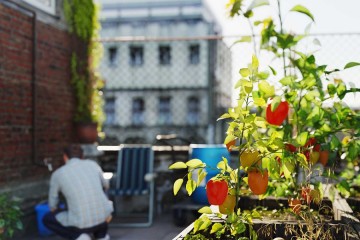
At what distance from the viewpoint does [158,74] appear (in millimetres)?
29156

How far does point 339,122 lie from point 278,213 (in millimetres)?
558

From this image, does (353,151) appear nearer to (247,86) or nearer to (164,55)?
(247,86)

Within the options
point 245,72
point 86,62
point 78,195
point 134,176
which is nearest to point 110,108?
point 86,62

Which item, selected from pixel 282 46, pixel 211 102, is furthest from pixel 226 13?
pixel 211 102

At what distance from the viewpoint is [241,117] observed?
5.63 feet

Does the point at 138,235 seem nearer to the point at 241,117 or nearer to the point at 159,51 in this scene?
the point at 241,117

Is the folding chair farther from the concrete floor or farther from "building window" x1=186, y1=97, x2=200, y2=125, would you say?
"building window" x1=186, y1=97, x2=200, y2=125

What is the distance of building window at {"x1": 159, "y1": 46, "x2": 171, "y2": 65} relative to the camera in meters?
29.0

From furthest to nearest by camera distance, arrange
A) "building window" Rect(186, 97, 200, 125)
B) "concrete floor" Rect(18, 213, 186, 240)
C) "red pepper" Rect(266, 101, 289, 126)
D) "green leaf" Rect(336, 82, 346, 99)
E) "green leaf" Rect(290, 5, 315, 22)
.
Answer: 1. "building window" Rect(186, 97, 200, 125)
2. "concrete floor" Rect(18, 213, 186, 240)
3. "green leaf" Rect(336, 82, 346, 99)
4. "green leaf" Rect(290, 5, 315, 22)
5. "red pepper" Rect(266, 101, 289, 126)

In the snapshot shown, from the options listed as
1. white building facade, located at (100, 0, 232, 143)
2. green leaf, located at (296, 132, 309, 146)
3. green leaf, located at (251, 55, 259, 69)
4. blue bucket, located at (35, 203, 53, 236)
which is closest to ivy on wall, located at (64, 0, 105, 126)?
blue bucket, located at (35, 203, 53, 236)

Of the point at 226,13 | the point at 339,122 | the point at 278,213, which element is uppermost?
the point at 226,13

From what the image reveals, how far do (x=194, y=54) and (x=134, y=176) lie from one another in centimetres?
2282

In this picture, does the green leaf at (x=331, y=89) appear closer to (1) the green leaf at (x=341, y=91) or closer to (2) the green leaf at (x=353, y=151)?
(1) the green leaf at (x=341, y=91)

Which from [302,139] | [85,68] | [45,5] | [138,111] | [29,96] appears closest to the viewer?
[302,139]
